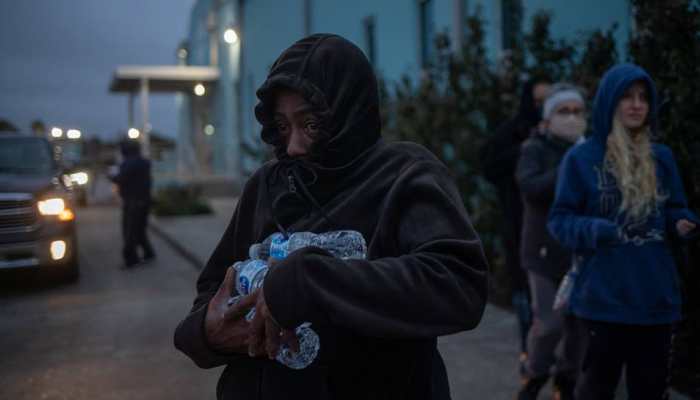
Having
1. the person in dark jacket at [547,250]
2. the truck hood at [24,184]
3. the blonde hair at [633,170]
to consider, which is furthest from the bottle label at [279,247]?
the truck hood at [24,184]

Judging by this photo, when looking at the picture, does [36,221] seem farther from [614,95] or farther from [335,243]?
[335,243]

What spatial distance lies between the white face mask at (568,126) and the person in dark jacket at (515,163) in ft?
1.80

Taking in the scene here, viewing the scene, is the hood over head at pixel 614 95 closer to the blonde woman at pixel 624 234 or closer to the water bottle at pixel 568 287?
the blonde woman at pixel 624 234

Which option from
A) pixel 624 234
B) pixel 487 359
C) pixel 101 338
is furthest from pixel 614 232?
pixel 101 338

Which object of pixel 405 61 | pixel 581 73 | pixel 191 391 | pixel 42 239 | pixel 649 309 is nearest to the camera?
pixel 649 309

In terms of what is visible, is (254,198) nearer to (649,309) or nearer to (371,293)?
(371,293)

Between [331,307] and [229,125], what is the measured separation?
27192 mm

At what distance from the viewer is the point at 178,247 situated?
1252cm

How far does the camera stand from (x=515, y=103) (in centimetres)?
674

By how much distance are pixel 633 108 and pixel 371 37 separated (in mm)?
10660

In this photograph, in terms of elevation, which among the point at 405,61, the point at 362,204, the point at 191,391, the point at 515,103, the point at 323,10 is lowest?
the point at 191,391

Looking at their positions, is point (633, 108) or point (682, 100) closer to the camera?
point (633, 108)

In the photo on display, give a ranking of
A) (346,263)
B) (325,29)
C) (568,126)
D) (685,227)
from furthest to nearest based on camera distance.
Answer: (325,29)
(568,126)
(685,227)
(346,263)

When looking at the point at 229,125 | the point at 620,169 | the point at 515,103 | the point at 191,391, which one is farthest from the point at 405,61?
the point at 229,125
